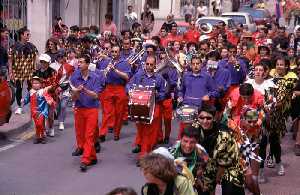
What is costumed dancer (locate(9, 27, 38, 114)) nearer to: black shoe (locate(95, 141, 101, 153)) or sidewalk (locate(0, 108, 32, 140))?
sidewalk (locate(0, 108, 32, 140))

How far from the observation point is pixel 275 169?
10.9 m

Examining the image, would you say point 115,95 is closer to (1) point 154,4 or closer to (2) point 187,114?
(2) point 187,114

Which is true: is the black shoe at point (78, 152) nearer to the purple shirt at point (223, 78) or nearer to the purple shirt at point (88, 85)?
the purple shirt at point (88, 85)

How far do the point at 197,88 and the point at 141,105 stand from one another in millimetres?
1144

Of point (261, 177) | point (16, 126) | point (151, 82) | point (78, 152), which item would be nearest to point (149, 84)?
point (151, 82)

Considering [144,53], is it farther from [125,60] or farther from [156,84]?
[156,84]

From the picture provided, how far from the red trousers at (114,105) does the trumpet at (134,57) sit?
1.66 feet

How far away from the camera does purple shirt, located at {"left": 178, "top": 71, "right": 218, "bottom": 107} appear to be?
35.8 ft

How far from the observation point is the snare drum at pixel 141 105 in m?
10.3

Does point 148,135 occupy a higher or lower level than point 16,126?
higher

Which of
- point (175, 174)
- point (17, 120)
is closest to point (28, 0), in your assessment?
point (17, 120)

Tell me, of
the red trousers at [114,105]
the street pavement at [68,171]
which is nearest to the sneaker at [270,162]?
the street pavement at [68,171]

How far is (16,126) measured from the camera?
1297cm

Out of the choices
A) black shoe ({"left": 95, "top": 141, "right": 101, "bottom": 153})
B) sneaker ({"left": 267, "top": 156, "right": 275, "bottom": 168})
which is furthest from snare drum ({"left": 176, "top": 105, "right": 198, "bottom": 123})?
black shoe ({"left": 95, "top": 141, "right": 101, "bottom": 153})
